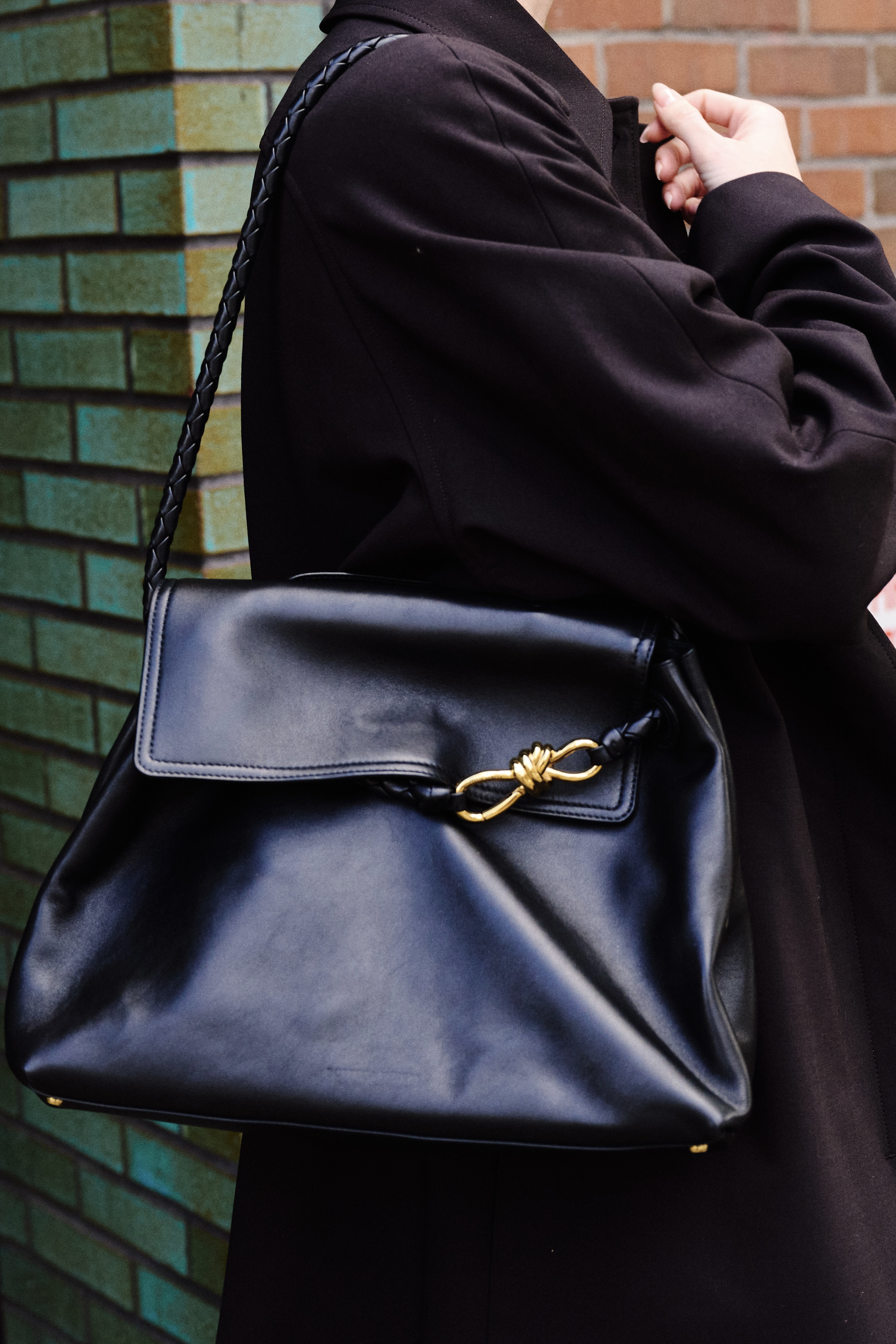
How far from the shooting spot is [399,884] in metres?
1.00

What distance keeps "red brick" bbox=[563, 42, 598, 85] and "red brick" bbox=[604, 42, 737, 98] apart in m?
0.03

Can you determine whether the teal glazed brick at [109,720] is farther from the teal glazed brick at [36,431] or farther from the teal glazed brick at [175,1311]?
the teal glazed brick at [175,1311]

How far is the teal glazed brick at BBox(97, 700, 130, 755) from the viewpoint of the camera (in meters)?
1.90

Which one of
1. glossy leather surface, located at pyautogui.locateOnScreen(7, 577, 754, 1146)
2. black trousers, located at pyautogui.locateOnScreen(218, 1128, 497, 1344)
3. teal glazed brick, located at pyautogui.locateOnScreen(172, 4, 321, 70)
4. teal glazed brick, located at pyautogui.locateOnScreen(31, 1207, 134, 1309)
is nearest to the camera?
glossy leather surface, located at pyautogui.locateOnScreen(7, 577, 754, 1146)

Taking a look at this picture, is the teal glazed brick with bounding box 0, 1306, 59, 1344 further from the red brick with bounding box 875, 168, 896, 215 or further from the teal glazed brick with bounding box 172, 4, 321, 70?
the red brick with bounding box 875, 168, 896, 215

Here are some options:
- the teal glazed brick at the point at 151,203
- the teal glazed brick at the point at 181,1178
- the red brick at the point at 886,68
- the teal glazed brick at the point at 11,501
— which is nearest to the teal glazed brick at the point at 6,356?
the teal glazed brick at the point at 11,501

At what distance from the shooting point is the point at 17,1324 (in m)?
2.38

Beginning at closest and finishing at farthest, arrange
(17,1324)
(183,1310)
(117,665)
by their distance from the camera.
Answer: (117,665)
(183,1310)
(17,1324)

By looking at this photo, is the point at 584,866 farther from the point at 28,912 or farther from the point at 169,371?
the point at 28,912

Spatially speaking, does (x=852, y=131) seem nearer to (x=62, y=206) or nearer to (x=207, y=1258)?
(x=62, y=206)

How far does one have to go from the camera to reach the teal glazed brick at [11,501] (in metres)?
2.00

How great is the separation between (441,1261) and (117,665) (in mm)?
1018

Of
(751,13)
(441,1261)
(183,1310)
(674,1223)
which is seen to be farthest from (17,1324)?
(751,13)

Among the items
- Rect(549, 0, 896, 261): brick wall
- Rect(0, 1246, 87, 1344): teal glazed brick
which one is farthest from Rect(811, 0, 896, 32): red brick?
Rect(0, 1246, 87, 1344): teal glazed brick
